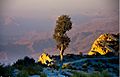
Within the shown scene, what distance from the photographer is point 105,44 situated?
133 feet

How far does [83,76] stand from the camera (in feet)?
70.5

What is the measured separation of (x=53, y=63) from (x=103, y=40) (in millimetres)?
11588

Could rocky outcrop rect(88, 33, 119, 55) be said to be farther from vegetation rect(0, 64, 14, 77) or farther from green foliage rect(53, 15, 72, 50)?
vegetation rect(0, 64, 14, 77)

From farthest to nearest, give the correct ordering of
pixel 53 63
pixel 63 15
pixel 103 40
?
1. pixel 103 40
2. pixel 53 63
3. pixel 63 15

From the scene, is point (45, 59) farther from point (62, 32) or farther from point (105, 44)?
point (105, 44)

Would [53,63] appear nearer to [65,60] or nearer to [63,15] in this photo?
[65,60]

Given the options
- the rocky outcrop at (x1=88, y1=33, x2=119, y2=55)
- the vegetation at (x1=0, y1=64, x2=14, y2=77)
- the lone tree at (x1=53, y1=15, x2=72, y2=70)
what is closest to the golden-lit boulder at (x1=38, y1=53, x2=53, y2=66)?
the lone tree at (x1=53, y1=15, x2=72, y2=70)

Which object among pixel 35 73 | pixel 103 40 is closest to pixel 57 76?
pixel 35 73

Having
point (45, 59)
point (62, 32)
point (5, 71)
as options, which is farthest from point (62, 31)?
point (5, 71)

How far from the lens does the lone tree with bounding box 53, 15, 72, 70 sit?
29.1 metres

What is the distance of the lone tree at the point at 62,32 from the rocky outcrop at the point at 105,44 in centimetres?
989

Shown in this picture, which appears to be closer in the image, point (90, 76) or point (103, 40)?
point (90, 76)

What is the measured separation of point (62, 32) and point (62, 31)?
4.5 inches

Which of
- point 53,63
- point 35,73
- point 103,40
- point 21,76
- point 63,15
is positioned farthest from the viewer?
point 103,40
